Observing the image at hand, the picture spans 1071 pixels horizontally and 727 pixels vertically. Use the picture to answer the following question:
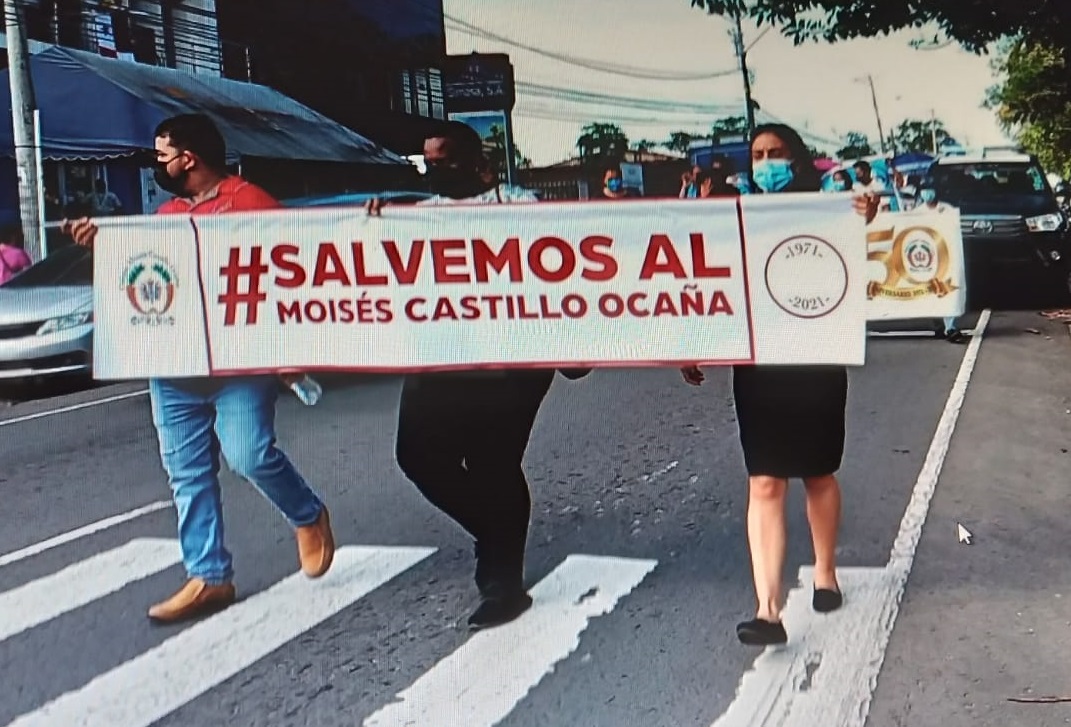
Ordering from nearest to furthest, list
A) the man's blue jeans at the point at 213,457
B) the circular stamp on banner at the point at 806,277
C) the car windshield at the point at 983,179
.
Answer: the circular stamp on banner at the point at 806,277 → the car windshield at the point at 983,179 → the man's blue jeans at the point at 213,457

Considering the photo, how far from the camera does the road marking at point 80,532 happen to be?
2240mm

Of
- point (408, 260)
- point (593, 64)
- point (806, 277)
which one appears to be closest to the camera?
point (806, 277)

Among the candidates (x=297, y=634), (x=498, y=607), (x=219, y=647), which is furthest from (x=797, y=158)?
(x=219, y=647)

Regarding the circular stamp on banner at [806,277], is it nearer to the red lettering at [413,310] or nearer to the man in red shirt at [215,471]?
the red lettering at [413,310]

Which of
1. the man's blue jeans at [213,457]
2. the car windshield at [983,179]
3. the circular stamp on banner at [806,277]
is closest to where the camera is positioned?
the circular stamp on banner at [806,277]

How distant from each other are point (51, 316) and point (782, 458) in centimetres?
123

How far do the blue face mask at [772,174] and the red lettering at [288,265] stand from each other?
0.73 m

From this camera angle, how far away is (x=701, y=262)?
2.02 meters

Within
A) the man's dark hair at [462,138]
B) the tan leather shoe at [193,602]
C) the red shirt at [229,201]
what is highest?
the man's dark hair at [462,138]

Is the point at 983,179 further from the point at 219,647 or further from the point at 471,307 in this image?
the point at 219,647

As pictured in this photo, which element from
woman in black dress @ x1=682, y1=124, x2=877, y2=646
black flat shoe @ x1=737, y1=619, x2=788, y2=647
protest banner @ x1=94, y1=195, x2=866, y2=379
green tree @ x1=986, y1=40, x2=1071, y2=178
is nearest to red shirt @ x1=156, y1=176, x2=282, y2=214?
protest banner @ x1=94, y1=195, x2=866, y2=379

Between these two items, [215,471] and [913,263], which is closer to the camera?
[913,263]

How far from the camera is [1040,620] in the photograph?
2.23 meters

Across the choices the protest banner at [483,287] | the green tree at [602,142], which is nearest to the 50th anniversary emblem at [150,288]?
the protest banner at [483,287]
